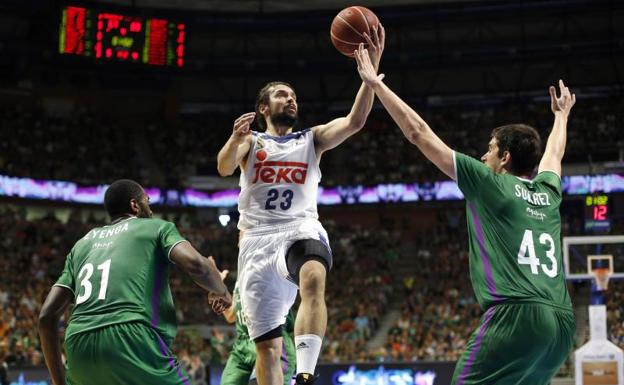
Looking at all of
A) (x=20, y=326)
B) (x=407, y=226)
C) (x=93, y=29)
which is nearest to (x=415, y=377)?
(x=20, y=326)

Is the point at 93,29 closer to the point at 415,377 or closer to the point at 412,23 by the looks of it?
the point at 412,23

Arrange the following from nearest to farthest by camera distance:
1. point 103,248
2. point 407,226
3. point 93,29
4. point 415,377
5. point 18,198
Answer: point 103,248 < point 415,377 < point 93,29 < point 18,198 < point 407,226

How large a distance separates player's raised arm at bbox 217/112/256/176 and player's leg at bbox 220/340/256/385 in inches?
69.3

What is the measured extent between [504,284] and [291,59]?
31.9 metres

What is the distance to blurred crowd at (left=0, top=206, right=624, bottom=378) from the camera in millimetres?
23656

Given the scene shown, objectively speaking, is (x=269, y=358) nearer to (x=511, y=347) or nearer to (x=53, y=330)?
(x=53, y=330)

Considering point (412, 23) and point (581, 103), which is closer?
point (412, 23)

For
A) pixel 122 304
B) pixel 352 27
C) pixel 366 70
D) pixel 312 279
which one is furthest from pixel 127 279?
pixel 352 27

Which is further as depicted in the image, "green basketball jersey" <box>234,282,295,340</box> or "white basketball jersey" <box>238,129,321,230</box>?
"green basketball jersey" <box>234,282,295,340</box>

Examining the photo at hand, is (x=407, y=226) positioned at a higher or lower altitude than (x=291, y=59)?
lower

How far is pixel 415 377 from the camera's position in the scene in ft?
49.2

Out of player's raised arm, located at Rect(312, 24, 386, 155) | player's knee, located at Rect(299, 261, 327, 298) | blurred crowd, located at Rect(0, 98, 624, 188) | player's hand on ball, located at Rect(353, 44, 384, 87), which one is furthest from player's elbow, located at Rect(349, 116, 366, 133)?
blurred crowd, located at Rect(0, 98, 624, 188)

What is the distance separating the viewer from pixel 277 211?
7.16 m

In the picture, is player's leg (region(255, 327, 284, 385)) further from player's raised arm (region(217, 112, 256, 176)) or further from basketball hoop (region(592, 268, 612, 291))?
basketball hoop (region(592, 268, 612, 291))
